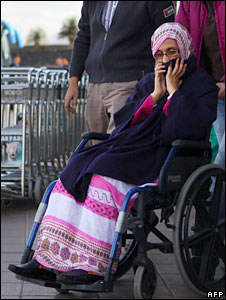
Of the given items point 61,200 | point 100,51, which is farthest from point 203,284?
point 100,51

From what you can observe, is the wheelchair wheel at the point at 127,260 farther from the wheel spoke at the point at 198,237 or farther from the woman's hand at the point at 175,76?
the woman's hand at the point at 175,76

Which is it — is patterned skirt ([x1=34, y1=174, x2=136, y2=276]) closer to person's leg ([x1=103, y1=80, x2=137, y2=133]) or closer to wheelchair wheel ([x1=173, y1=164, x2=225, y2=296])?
wheelchair wheel ([x1=173, y1=164, x2=225, y2=296])

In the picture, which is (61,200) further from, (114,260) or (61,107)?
(61,107)

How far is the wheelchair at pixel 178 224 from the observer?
2494 mm

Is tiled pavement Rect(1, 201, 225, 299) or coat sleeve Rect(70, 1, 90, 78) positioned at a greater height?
coat sleeve Rect(70, 1, 90, 78)

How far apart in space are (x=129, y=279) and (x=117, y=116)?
2.12ft

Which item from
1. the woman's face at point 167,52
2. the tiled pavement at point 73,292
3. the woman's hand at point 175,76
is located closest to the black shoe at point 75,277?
the tiled pavement at point 73,292

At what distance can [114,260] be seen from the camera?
2443 millimetres

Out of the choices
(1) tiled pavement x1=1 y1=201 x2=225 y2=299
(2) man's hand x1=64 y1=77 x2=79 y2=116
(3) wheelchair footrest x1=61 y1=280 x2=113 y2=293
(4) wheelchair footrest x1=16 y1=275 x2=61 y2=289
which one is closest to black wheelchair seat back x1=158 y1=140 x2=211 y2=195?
(1) tiled pavement x1=1 y1=201 x2=225 y2=299

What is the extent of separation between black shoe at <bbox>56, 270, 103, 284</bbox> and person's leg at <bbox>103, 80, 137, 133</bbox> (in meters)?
0.68

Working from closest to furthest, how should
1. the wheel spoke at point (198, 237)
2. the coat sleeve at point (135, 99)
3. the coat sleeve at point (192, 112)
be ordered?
the coat sleeve at point (192, 112) < the coat sleeve at point (135, 99) < the wheel spoke at point (198, 237)

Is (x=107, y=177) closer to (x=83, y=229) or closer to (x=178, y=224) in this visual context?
(x=83, y=229)

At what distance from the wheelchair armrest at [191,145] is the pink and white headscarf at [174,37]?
413mm

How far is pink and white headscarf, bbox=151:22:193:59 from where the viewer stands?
6.56 ft
